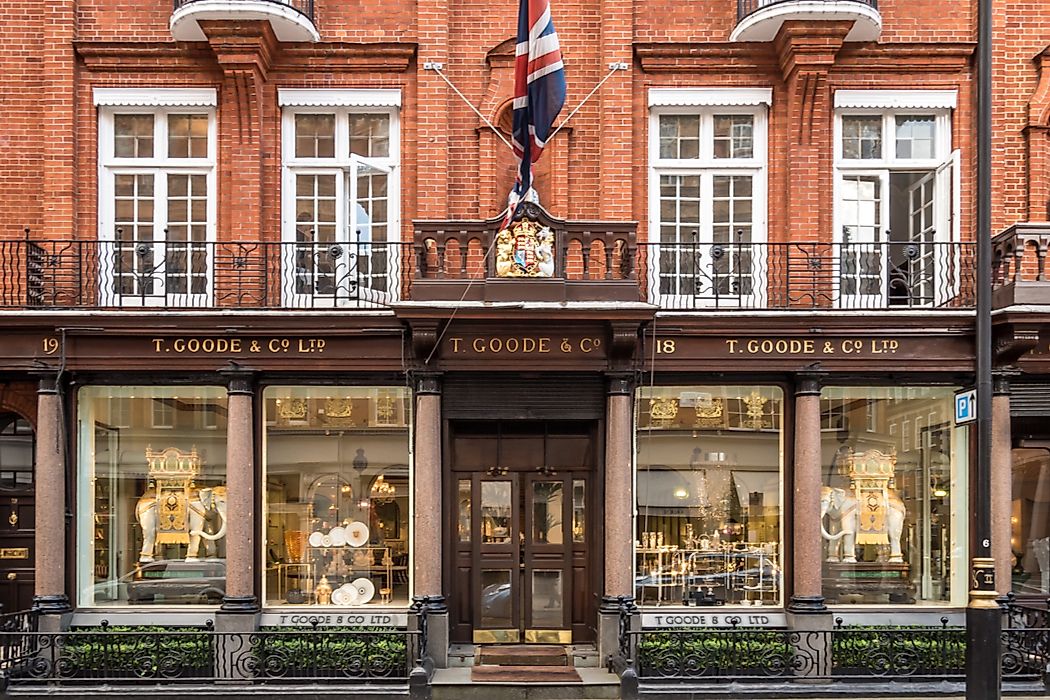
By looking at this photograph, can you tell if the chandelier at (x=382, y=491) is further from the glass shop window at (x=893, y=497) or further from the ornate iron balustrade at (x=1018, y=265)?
the ornate iron balustrade at (x=1018, y=265)

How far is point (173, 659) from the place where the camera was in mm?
12312

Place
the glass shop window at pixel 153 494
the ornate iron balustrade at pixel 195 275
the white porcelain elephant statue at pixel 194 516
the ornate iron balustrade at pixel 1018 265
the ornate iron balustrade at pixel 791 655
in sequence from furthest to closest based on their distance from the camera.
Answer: the white porcelain elephant statue at pixel 194 516 < the glass shop window at pixel 153 494 < the ornate iron balustrade at pixel 195 275 < the ornate iron balustrade at pixel 1018 265 < the ornate iron balustrade at pixel 791 655

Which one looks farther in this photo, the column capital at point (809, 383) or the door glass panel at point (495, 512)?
the door glass panel at point (495, 512)

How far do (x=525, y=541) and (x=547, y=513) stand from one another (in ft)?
1.64

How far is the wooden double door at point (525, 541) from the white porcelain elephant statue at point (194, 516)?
3363 millimetres

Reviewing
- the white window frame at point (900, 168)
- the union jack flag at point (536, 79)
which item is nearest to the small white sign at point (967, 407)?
the white window frame at point (900, 168)

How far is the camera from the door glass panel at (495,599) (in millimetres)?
13680

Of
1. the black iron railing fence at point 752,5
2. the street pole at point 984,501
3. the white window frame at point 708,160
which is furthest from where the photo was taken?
the white window frame at point 708,160

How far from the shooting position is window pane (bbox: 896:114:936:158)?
1427 cm

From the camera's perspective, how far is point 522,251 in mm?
12695

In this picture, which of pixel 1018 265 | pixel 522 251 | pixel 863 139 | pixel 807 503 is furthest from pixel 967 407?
pixel 522 251

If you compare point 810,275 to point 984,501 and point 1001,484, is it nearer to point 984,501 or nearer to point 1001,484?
point 1001,484

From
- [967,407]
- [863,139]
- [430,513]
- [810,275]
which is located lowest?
[430,513]

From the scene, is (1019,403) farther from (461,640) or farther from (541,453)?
(461,640)
